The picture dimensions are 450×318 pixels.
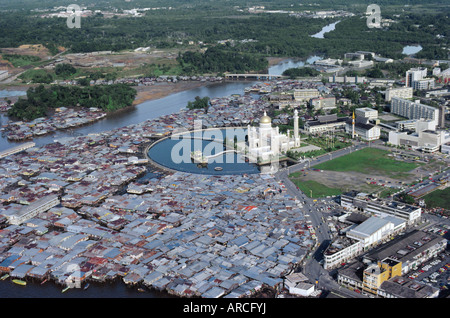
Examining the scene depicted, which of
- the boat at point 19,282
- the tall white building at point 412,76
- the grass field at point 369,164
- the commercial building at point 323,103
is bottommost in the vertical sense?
the boat at point 19,282

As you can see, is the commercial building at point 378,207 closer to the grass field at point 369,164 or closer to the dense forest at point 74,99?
the grass field at point 369,164

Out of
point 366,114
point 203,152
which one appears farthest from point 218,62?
point 203,152

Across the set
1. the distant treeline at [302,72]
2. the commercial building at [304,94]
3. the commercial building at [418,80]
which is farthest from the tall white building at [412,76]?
the distant treeline at [302,72]

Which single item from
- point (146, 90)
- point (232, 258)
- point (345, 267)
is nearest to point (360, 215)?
point (345, 267)

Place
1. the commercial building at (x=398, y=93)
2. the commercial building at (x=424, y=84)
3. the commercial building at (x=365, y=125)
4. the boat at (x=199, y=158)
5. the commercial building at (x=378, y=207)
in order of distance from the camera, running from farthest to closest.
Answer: the commercial building at (x=424, y=84) < the commercial building at (x=398, y=93) < the commercial building at (x=365, y=125) < the boat at (x=199, y=158) < the commercial building at (x=378, y=207)

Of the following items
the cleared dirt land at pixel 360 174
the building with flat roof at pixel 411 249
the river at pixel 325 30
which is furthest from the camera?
the river at pixel 325 30

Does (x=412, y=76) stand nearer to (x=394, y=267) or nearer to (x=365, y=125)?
(x=365, y=125)
